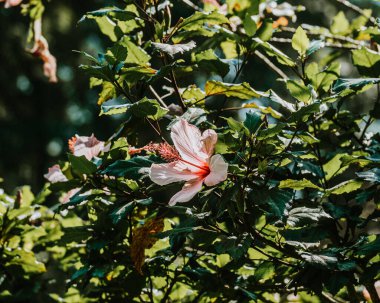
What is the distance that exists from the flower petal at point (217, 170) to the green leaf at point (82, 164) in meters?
0.36

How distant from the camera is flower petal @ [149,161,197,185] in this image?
1049 millimetres

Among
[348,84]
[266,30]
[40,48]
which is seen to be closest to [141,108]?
[348,84]

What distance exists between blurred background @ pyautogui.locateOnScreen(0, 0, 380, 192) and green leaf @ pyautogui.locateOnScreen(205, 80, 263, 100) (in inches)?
343

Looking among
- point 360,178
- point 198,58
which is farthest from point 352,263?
point 198,58

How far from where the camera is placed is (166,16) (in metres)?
1.34

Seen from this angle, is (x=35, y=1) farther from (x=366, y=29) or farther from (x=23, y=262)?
(x=366, y=29)

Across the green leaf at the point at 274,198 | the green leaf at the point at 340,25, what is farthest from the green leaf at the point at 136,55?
the green leaf at the point at 340,25

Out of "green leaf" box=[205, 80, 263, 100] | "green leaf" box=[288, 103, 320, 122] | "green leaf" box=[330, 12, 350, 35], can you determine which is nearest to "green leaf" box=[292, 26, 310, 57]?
"green leaf" box=[205, 80, 263, 100]

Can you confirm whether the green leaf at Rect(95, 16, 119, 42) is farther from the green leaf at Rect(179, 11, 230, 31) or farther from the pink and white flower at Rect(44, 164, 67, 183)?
the pink and white flower at Rect(44, 164, 67, 183)

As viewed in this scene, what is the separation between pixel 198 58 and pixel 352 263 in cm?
65

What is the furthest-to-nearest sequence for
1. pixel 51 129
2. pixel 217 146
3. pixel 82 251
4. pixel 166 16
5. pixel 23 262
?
pixel 51 129 → pixel 82 251 → pixel 23 262 → pixel 166 16 → pixel 217 146

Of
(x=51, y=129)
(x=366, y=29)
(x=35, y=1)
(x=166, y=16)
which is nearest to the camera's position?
(x=166, y=16)

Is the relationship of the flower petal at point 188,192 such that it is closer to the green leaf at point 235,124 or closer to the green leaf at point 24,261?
the green leaf at point 235,124

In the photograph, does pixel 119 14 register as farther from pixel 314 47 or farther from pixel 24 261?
pixel 24 261
